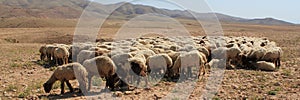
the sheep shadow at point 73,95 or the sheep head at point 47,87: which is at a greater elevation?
the sheep head at point 47,87


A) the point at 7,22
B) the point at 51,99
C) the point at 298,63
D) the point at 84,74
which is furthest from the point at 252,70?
the point at 7,22

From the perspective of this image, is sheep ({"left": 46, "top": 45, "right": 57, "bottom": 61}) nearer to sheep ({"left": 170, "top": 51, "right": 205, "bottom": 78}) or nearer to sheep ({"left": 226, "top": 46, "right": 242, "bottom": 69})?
sheep ({"left": 170, "top": 51, "right": 205, "bottom": 78})

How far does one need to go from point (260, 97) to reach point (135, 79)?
14.6 feet

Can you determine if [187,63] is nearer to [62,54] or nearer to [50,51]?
[62,54]

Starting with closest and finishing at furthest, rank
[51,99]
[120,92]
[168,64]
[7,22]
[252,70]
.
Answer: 1. [51,99]
2. [120,92]
3. [168,64]
4. [252,70]
5. [7,22]

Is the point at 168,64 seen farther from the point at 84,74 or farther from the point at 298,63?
the point at 298,63

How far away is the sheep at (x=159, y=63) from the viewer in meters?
13.7

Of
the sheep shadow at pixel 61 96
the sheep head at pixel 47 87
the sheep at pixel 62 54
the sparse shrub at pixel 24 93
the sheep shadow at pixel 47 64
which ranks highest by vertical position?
the sheep at pixel 62 54

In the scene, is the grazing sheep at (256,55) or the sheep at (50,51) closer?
the grazing sheep at (256,55)

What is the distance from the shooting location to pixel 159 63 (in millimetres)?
13781

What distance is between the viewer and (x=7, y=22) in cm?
9581

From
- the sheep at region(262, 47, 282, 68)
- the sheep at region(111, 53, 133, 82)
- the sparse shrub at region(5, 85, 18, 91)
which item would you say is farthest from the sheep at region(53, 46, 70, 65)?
the sheep at region(262, 47, 282, 68)

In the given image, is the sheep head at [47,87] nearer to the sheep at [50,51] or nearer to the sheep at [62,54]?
the sheep at [62,54]

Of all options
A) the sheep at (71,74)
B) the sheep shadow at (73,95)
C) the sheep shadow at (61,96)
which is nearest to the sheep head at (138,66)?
the sheep shadow at (73,95)
